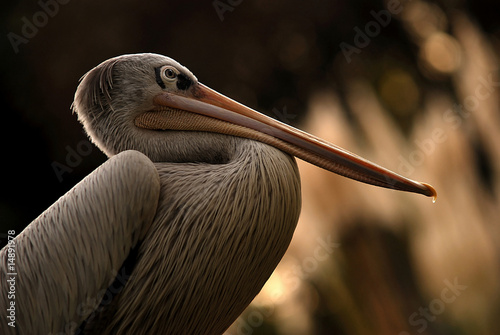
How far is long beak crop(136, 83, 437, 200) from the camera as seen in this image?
129 cm

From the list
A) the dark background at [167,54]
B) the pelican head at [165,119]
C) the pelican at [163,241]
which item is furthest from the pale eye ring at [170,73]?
the dark background at [167,54]

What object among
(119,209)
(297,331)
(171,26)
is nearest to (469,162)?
(297,331)

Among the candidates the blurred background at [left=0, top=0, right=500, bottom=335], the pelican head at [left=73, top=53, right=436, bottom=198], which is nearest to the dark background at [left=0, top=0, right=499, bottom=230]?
the blurred background at [left=0, top=0, right=500, bottom=335]

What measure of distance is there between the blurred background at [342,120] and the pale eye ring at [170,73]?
1673 mm

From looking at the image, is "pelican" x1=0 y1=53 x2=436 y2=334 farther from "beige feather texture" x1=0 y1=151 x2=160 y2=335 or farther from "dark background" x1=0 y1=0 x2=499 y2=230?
"dark background" x1=0 y1=0 x2=499 y2=230

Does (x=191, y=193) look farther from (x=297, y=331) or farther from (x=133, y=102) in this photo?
(x=297, y=331)

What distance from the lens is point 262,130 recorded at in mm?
1323

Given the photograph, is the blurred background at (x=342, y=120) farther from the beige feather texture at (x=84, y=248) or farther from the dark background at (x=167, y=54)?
the beige feather texture at (x=84, y=248)

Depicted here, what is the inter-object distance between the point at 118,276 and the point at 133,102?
431mm

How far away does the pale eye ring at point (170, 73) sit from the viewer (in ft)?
4.50

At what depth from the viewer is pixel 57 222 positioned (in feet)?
3.98

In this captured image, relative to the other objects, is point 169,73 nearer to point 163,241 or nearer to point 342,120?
point 163,241

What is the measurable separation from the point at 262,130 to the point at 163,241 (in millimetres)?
359

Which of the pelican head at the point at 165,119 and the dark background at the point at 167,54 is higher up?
the pelican head at the point at 165,119
